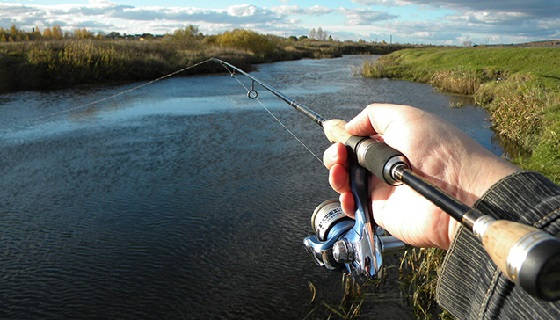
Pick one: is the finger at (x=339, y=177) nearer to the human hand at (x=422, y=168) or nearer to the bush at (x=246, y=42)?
the human hand at (x=422, y=168)

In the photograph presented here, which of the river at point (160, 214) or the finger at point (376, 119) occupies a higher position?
the finger at point (376, 119)

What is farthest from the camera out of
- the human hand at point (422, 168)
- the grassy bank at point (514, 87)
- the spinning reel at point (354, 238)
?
the grassy bank at point (514, 87)

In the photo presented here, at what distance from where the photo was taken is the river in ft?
17.4

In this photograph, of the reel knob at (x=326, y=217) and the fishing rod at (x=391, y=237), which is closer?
the fishing rod at (x=391, y=237)

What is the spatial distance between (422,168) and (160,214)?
5820 millimetres

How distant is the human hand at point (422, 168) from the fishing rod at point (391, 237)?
0.08 metres

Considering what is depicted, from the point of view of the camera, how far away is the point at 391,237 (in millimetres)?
2268

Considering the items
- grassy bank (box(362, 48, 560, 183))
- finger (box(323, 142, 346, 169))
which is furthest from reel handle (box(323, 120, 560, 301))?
grassy bank (box(362, 48, 560, 183))

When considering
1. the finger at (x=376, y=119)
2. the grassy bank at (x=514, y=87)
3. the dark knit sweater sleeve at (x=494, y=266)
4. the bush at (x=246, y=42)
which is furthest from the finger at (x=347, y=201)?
the bush at (x=246, y=42)

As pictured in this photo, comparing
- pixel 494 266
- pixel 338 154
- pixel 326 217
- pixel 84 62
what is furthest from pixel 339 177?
pixel 84 62

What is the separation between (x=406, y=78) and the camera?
26.2 meters

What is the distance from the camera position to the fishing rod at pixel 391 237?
845mm

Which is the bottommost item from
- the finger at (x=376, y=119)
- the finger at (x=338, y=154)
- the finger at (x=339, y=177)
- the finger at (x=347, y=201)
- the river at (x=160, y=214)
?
the river at (x=160, y=214)

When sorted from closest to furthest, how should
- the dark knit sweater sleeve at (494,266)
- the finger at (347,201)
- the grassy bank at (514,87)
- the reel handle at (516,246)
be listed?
the reel handle at (516,246) → the dark knit sweater sleeve at (494,266) → the finger at (347,201) → the grassy bank at (514,87)
